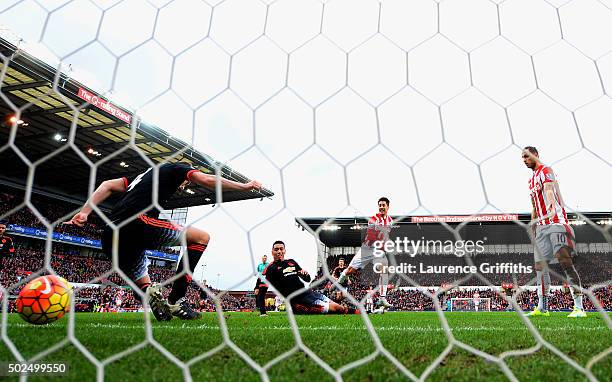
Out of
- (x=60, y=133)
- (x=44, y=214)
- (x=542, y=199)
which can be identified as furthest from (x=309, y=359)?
(x=44, y=214)

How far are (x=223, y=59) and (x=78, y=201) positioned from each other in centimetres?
2586

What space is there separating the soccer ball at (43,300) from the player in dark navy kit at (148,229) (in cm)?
45

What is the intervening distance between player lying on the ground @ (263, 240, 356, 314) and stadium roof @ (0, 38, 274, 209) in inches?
152

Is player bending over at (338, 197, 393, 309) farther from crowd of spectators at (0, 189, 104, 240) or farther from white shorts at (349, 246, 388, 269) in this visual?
crowd of spectators at (0, 189, 104, 240)

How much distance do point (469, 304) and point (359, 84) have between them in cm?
2337

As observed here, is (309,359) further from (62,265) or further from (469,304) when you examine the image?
(469,304)

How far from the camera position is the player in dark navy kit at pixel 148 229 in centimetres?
304

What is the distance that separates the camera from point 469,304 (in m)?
22.8

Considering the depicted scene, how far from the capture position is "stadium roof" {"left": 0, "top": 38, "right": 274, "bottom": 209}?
1080 cm

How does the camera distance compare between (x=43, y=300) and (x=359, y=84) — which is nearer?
(x=359, y=84)

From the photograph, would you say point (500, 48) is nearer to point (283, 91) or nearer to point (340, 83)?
point (340, 83)

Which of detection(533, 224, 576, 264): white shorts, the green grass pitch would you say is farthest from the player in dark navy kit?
detection(533, 224, 576, 264): white shorts

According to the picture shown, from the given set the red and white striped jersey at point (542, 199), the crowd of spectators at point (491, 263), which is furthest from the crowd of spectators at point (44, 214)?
the red and white striped jersey at point (542, 199)

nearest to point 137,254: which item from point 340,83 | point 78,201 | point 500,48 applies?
point 340,83
